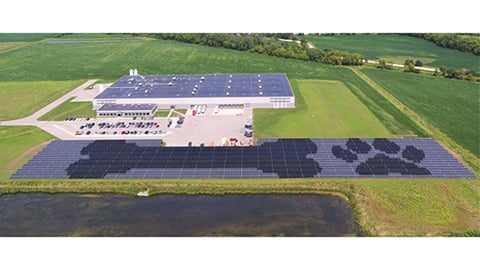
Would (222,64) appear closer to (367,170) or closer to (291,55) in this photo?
(291,55)

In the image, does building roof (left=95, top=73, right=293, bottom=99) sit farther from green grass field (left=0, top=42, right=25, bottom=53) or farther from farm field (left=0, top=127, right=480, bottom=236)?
green grass field (left=0, top=42, right=25, bottom=53)

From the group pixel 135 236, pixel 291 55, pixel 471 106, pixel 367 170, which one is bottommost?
pixel 135 236

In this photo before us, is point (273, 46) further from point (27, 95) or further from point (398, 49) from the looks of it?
point (27, 95)

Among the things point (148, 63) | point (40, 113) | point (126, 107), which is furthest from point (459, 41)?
point (40, 113)

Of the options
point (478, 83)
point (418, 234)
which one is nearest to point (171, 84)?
point (418, 234)

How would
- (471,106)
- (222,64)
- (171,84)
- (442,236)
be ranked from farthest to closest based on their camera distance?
1. (222,64)
2. (171,84)
3. (471,106)
4. (442,236)

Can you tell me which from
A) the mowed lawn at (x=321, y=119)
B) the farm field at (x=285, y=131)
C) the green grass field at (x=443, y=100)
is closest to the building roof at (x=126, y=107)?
the farm field at (x=285, y=131)
